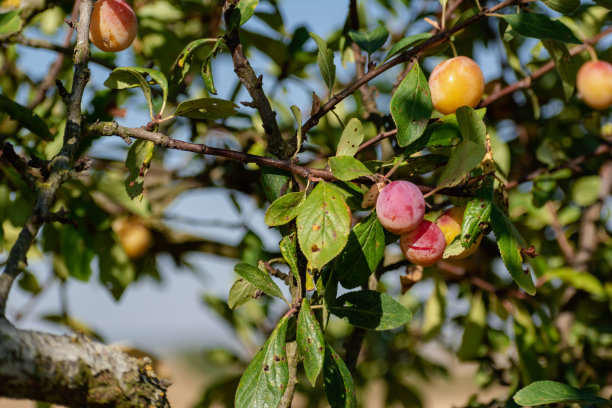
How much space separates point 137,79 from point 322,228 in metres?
0.37

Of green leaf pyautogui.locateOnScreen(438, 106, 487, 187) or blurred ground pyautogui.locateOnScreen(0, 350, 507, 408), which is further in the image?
blurred ground pyautogui.locateOnScreen(0, 350, 507, 408)

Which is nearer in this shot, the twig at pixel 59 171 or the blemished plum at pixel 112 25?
the twig at pixel 59 171

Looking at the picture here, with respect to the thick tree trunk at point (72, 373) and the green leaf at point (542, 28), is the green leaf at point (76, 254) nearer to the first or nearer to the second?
the thick tree trunk at point (72, 373)

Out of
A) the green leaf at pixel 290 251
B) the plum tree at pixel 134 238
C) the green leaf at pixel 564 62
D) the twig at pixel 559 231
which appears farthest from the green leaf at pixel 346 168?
the plum tree at pixel 134 238

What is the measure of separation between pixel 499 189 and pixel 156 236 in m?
1.37

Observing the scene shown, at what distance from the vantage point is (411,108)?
2.64 feet

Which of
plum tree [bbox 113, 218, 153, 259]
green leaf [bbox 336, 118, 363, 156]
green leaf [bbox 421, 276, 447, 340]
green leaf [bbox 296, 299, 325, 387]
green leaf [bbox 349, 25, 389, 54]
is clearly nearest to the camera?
green leaf [bbox 296, 299, 325, 387]

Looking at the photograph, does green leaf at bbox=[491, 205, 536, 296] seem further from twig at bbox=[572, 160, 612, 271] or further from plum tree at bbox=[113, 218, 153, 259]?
plum tree at bbox=[113, 218, 153, 259]

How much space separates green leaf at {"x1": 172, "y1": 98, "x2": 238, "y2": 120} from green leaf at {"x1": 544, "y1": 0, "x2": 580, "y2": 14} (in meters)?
0.53

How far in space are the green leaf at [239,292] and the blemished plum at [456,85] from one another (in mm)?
412

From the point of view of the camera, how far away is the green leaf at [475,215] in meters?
0.71

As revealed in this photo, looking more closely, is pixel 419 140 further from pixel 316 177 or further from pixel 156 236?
pixel 156 236

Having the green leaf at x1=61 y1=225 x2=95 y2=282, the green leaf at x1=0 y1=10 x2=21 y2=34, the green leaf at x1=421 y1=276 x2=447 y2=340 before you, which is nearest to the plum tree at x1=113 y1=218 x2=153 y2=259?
the green leaf at x1=61 y1=225 x2=95 y2=282

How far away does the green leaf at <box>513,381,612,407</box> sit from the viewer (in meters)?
0.78
